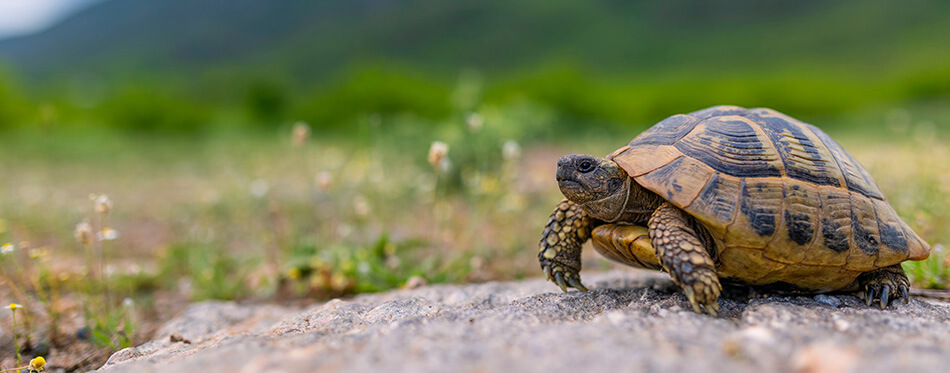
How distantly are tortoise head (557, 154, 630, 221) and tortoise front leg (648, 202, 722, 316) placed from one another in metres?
0.19

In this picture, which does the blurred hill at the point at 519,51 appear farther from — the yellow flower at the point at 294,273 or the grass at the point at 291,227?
the yellow flower at the point at 294,273

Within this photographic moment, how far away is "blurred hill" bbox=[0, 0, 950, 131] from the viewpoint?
573 inches

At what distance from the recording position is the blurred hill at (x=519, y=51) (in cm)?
1456

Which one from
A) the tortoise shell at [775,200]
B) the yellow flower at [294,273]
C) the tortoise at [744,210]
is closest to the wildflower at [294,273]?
the yellow flower at [294,273]

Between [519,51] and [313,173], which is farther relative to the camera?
[519,51]

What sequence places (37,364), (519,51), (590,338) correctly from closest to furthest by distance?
(590,338), (37,364), (519,51)

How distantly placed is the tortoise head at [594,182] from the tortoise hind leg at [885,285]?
2.87ft

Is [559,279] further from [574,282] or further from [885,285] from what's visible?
[885,285]

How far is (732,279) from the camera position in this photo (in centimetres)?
190

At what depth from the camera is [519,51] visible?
76.5m

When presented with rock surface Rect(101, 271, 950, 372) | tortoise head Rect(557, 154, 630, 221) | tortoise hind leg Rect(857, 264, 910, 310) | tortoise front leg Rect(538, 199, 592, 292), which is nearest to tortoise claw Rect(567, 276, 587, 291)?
tortoise front leg Rect(538, 199, 592, 292)

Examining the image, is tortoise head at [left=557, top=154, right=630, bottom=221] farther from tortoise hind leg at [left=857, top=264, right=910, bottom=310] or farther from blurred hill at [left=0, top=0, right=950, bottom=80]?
blurred hill at [left=0, top=0, right=950, bottom=80]

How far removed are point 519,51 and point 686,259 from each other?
254ft

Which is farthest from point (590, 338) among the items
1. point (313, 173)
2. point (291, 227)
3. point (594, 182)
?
point (313, 173)
